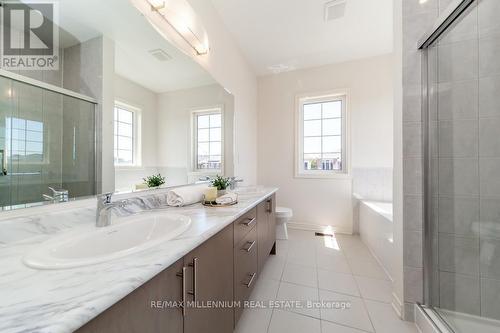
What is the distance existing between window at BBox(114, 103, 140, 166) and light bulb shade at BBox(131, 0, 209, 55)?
589 mm

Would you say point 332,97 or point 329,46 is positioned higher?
point 329,46

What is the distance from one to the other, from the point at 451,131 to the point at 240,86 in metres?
2.14

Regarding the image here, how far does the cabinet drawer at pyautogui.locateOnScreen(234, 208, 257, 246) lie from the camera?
1.14 meters

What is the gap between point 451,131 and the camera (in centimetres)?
128

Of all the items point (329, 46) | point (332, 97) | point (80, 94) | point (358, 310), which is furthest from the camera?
point (332, 97)

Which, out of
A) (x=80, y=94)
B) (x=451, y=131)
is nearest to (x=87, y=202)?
(x=80, y=94)

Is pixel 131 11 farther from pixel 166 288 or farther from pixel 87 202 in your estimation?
pixel 166 288

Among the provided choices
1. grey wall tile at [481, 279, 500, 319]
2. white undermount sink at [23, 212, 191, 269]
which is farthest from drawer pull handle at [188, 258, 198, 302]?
grey wall tile at [481, 279, 500, 319]

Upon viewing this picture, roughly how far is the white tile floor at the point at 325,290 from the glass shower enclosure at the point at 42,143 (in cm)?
128

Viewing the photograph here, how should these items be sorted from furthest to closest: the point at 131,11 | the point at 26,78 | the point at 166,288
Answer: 1. the point at 131,11
2. the point at 26,78
3. the point at 166,288

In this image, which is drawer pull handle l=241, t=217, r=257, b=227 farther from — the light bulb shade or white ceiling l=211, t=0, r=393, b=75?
white ceiling l=211, t=0, r=393, b=75

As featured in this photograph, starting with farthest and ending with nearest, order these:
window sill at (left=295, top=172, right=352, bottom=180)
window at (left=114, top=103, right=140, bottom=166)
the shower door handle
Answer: window sill at (left=295, top=172, right=352, bottom=180) < window at (left=114, top=103, right=140, bottom=166) < the shower door handle

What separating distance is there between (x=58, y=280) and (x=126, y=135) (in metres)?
0.84

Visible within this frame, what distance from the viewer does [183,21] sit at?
59.2 inches
